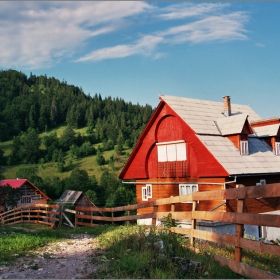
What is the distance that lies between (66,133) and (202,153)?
10883 centimetres

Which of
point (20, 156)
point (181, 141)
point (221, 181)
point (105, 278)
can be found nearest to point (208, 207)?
point (221, 181)

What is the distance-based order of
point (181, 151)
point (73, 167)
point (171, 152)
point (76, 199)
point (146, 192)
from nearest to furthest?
1. point (181, 151)
2. point (171, 152)
3. point (146, 192)
4. point (76, 199)
5. point (73, 167)

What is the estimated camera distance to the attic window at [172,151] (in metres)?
23.2

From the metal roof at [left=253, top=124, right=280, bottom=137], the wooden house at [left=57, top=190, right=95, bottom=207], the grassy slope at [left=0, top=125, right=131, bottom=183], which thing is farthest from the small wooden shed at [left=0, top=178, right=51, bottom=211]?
the metal roof at [left=253, top=124, right=280, bottom=137]

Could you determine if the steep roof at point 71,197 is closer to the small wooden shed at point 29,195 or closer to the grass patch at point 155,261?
the small wooden shed at point 29,195

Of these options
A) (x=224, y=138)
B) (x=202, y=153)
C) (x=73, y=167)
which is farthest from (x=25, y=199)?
(x=202, y=153)

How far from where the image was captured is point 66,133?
126250 millimetres

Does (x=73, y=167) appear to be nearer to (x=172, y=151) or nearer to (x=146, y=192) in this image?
(x=146, y=192)

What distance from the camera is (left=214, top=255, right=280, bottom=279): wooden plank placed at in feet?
18.0

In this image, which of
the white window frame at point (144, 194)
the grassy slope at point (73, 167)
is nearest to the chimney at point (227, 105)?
the white window frame at point (144, 194)

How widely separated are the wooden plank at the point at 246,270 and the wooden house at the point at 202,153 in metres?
13.7

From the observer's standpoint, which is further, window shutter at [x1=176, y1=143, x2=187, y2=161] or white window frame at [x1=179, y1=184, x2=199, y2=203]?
window shutter at [x1=176, y1=143, x2=187, y2=161]

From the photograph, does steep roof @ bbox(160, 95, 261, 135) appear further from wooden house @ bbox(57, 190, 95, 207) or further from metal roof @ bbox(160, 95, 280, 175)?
wooden house @ bbox(57, 190, 95, 207)

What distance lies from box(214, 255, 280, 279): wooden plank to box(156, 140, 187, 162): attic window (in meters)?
16.4
